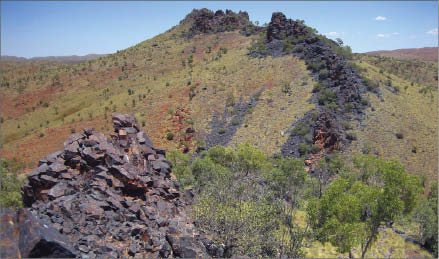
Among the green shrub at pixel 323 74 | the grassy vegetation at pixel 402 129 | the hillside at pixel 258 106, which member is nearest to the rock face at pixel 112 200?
the hillside at pixel 258 106

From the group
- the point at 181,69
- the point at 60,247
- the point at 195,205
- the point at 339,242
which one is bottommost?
the point at 339,242

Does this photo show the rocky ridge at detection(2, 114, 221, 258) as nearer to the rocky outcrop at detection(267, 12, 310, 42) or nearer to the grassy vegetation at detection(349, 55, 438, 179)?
the grassy vegetation at detection(349, 55, 438, 179)

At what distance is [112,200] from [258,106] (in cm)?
3304

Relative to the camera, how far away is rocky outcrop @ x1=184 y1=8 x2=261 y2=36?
83050 mm

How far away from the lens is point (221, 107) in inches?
1736

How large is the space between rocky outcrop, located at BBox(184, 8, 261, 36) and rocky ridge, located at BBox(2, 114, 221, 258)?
73.0 m

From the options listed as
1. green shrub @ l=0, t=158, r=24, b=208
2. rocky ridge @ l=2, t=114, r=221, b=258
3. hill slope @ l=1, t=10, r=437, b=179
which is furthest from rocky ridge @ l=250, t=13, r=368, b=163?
green shrub @ l=0, t=158, r=24, b=208

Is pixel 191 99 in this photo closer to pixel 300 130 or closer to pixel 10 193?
pixel 300 130

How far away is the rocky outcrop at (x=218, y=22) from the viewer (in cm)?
8305

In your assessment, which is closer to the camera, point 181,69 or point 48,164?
point 48,164

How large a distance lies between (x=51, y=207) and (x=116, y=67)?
221 ft

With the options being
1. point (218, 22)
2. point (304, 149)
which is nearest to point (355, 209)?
point (304, 149)

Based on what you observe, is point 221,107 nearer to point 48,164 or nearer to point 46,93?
point 48,164

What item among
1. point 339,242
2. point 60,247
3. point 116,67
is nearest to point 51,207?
point 60,247
